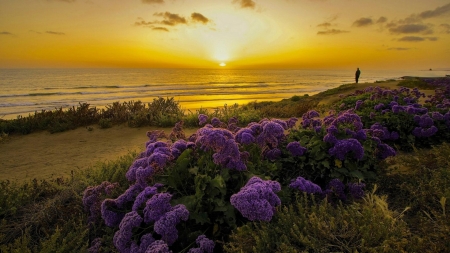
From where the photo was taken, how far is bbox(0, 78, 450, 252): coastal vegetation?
2.38m

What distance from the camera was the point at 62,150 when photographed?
7844 millimetres

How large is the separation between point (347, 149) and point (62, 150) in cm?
787

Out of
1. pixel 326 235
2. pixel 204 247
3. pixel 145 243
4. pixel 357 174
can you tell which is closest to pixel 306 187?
pixel 326 235

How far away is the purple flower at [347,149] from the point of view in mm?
3682

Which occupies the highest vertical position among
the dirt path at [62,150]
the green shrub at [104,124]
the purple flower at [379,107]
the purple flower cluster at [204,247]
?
the purple flower at [379,107]

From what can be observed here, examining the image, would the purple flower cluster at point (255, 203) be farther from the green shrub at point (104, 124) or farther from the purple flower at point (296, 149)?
the green shrub at point (104, 124)

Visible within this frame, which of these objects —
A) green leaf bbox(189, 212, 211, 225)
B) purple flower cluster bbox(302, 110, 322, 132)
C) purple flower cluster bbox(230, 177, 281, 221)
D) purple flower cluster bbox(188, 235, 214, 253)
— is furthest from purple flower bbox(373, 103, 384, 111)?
purple flower cluster bbox(188, 235, 214, 253)

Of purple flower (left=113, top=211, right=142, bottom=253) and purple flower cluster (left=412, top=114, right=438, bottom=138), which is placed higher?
purple flower cluster (left=412, top=114, right=438, bottom=138)

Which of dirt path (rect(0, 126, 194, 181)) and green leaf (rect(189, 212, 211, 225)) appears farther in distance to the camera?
dirt path (rect(0, 126, 194, 181))

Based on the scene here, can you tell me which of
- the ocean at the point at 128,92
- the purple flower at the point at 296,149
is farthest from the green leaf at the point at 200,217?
the ocean at the point at 128,92

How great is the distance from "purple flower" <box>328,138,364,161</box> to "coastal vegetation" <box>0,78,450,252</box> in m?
0.01

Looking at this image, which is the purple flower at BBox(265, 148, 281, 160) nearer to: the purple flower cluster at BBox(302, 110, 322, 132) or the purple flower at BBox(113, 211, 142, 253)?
the purple flower cluster at BBox(302, 110, 322, 132)

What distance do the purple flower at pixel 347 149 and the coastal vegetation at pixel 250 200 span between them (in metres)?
0.01

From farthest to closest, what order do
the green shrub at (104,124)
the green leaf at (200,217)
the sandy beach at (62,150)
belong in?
the green shrub at (104,124) → the sandy beach at (62,150) → the green leaf at (200,217)
